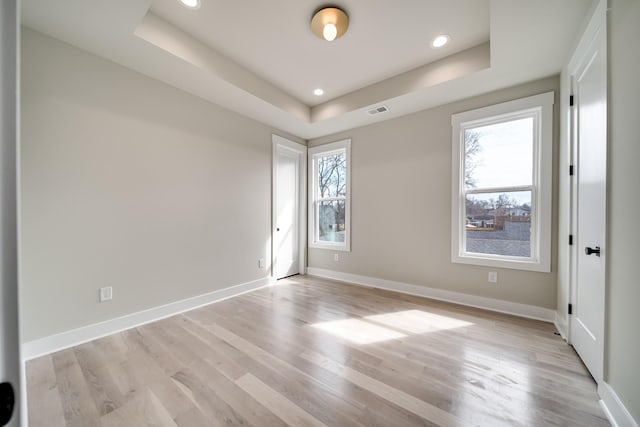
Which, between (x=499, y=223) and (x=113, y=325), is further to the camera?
(x=499, y=223)

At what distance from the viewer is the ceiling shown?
1901 millimetres

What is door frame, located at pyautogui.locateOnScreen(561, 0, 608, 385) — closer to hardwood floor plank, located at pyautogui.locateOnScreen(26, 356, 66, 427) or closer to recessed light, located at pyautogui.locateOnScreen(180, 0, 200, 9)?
recessed light, located at pyautogui.locateOnScreen(180, 0, 200, 9)

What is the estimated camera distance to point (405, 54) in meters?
2.63

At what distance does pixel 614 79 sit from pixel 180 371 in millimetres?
Answer: 3369

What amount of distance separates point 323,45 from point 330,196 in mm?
2398

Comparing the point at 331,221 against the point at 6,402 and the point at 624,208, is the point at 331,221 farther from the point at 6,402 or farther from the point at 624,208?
the point at 6,402

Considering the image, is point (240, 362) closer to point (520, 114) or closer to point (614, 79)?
point (614, 79)

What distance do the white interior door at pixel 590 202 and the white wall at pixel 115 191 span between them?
350 centimetres

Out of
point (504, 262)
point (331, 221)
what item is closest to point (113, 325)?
point (331, 221)

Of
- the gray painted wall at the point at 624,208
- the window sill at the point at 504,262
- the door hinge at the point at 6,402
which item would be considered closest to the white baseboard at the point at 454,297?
the window sill at the point at 504,262

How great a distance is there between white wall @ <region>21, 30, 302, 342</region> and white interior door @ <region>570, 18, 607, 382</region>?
3499 mm

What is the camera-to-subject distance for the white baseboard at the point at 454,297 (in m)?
2.64

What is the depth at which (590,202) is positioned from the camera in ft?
5.90

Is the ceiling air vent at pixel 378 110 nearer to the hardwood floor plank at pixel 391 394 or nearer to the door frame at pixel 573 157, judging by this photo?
the door frame at pixel 573 157
